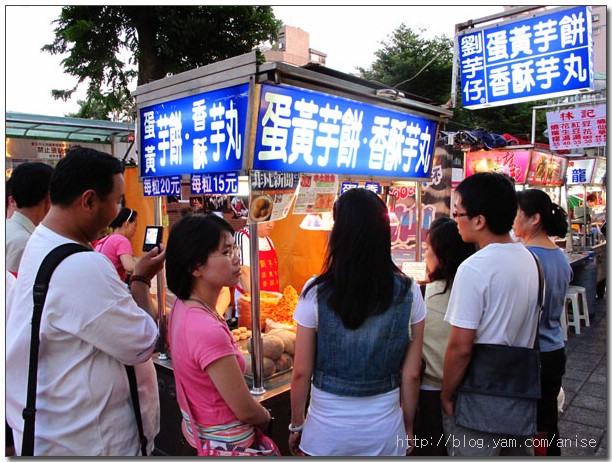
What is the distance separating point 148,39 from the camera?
36.9ft

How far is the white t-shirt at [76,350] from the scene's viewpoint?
63.3 inches

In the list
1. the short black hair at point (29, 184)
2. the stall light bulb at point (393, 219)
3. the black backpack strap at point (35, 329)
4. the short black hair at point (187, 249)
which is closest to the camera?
the black backpack strap at point (35, 329)

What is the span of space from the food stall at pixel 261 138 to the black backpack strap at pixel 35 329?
0.92 meters

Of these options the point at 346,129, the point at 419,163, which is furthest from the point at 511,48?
the point at 346,129

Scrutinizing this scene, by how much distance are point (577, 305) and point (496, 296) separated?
6.88 metres

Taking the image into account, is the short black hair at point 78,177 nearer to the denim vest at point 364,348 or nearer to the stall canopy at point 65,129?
the denim vest at point 364,348

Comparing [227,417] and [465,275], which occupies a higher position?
[465,275]

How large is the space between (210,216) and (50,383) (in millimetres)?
902

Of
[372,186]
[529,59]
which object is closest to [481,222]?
[372,186]

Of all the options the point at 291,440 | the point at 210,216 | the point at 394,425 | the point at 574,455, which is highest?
the point at 210,216

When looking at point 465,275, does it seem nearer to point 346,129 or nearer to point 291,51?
point 346,129

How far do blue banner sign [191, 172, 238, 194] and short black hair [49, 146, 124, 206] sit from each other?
1028mm

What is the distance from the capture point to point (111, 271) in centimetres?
170

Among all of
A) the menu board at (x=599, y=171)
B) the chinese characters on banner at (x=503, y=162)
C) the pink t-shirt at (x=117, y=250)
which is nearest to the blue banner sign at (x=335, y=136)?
the pink t-shirt at (x=117, y=250)
